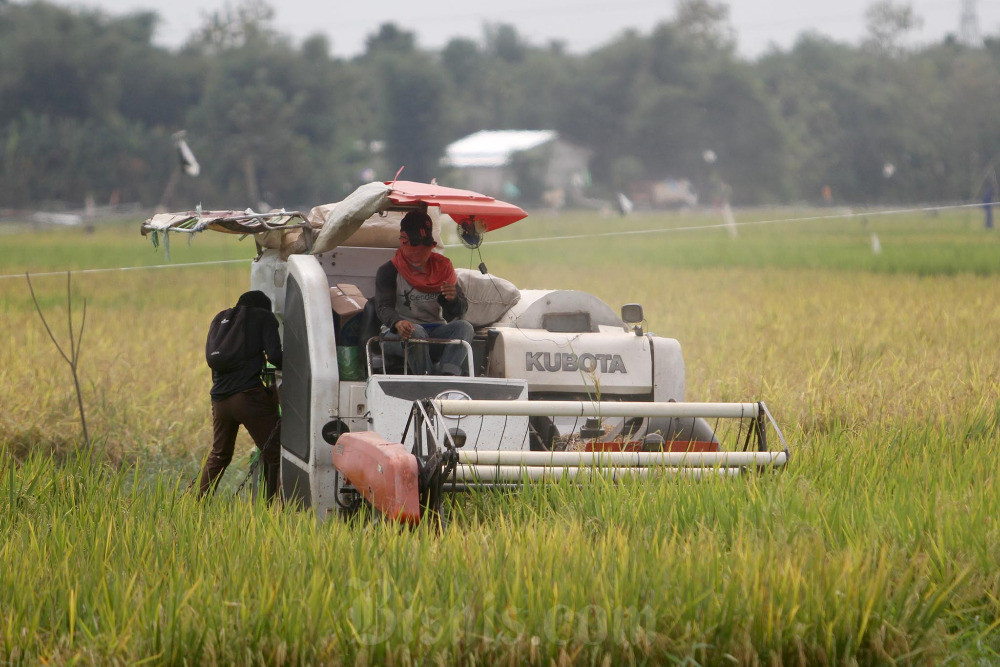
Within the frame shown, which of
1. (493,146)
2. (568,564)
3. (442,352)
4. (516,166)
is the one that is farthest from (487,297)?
(493,146)

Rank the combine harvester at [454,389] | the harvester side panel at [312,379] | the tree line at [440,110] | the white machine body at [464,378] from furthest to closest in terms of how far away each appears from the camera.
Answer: the tree line at [440,110], the harvester side panel at [312,379], the white machine body at [464,378], the combine harvester at [454,389]

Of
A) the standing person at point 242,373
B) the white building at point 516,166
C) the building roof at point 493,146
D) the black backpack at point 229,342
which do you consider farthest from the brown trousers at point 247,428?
the building roof at point 493,146

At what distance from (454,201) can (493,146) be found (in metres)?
69.1

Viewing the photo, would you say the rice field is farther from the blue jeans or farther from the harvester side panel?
the blue jeans

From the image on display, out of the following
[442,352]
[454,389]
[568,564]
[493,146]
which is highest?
[493,146]

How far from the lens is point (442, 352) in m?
6.73

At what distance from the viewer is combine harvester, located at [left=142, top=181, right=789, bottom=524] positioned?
17.6 ft

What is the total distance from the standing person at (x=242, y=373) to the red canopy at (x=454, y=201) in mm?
1213

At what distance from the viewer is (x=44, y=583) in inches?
166

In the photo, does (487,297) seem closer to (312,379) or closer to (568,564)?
(312,379)

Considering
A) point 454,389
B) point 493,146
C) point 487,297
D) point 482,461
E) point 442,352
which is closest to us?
point 482,461

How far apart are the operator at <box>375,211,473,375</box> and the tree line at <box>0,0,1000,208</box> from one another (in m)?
32.8

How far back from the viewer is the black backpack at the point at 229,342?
275 inches

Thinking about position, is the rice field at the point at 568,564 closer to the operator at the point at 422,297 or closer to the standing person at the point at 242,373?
the standing person at the point at 242,373
